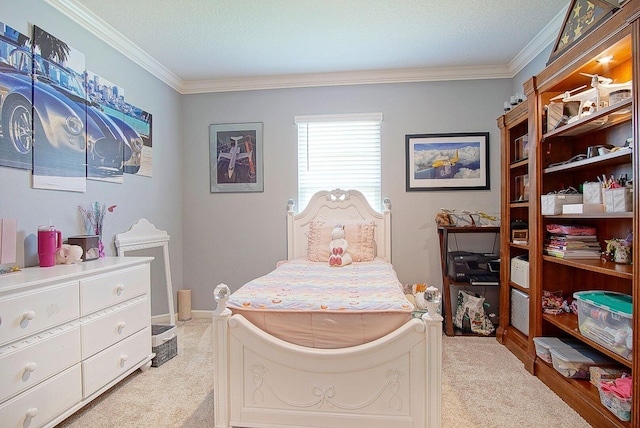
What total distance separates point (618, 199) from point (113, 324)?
303cm

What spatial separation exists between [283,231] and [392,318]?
2189mm

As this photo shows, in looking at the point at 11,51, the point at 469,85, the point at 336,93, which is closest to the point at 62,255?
the point at 11,51

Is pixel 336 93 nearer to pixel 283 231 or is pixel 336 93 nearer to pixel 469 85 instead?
pixel 469 85

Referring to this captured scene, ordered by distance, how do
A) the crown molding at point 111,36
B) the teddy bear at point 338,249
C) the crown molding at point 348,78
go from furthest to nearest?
the crown molding at point 348,78 < the teddy bear at point 338,249 < the crown molding at point 111,36

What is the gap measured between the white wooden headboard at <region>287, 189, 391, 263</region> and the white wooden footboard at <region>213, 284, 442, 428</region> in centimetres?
183

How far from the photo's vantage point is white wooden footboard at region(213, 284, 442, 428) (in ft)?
5.15

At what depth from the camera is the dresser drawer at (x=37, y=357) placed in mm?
1481

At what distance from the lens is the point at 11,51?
1.92m

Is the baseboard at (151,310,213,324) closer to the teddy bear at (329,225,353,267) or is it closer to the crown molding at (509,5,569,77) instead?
the teddy bear at (329,225,353,267)

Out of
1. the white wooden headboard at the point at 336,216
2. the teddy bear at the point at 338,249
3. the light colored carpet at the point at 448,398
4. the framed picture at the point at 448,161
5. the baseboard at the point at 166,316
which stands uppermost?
the framed picture at the point at 448,161

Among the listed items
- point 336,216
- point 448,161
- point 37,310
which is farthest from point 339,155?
point 37,310

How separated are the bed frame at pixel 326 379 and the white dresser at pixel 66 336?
835 millimetres

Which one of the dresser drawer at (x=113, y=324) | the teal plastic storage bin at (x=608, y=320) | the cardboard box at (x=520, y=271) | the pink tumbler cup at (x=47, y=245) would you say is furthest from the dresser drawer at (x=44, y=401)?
the cardboard box at (x=520, y=271)

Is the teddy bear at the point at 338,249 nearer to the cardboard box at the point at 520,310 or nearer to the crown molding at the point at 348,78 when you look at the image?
the cardboard box at the point at 520,310
